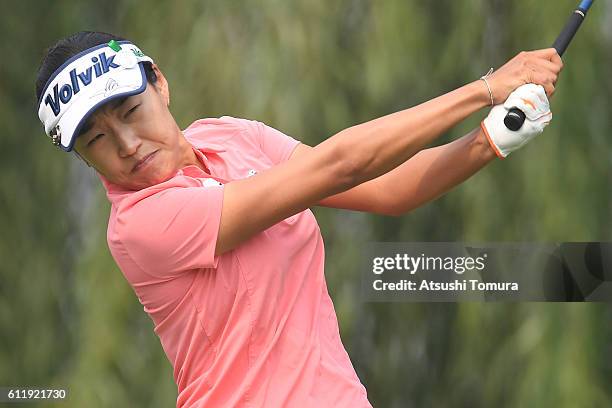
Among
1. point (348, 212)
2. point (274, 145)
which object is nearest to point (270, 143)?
point (274, 145)

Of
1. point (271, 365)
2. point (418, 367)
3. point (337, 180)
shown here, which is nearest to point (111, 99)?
point (337, 180)

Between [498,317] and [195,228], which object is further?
[498,317]

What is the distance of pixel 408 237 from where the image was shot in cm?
325

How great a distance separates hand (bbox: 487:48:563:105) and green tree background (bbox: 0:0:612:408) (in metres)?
1.45

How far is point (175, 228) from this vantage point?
1709 mm

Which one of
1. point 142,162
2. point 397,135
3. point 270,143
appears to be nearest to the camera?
point 397,135

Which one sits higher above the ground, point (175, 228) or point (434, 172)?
point (434, 172)

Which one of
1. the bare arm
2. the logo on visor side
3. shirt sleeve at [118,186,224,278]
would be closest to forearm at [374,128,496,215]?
the bare arm

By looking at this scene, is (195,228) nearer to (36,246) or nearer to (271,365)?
(271,365)

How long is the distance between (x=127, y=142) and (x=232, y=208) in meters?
0.22

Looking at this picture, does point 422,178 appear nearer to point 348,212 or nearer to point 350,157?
point 350,157

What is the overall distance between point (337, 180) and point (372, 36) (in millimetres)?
1673

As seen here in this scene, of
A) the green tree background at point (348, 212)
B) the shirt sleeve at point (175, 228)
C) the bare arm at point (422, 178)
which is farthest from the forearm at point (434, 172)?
the green tree background at point (348, 212)

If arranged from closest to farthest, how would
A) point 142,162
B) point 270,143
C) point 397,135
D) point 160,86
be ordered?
point 397,135
point 142,162
point 160,86
point 270,143
